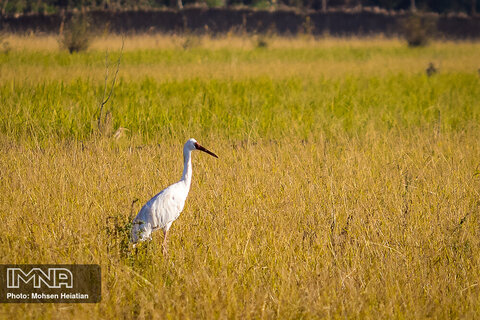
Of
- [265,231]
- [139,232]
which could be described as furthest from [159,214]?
[265,231]

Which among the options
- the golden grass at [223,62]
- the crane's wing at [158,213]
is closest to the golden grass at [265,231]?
the crane's wing at [158,213]

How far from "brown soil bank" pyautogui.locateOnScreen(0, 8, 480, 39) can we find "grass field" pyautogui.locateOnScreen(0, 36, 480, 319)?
20.1 metres

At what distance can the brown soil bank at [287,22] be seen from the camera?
28016 mm

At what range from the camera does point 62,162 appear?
4.83m

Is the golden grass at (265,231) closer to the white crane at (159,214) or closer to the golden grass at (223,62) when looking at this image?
the white crane at (159,214)

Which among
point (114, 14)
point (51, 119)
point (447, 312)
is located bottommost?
point (447, 312)

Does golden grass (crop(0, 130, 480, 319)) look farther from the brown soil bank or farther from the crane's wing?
the brown soil bank

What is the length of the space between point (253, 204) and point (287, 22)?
94.6 ft

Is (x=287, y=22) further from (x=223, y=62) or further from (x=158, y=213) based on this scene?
(x=158, y=213)

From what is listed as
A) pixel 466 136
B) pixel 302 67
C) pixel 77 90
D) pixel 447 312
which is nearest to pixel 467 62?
pixel 302 67

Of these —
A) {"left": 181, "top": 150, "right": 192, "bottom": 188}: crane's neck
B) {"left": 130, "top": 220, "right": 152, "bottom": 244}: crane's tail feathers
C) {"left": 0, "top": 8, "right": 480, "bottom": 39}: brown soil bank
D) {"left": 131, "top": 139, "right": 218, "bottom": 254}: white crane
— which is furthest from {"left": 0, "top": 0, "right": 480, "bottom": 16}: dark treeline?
{"left": 130, "top": 220, "right": 152, "bottom": 244}: crane's tail feathers

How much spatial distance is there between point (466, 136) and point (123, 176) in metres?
4.24

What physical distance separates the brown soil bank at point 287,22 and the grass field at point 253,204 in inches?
791

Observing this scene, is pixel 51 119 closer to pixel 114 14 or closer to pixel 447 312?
pixel 447 312
